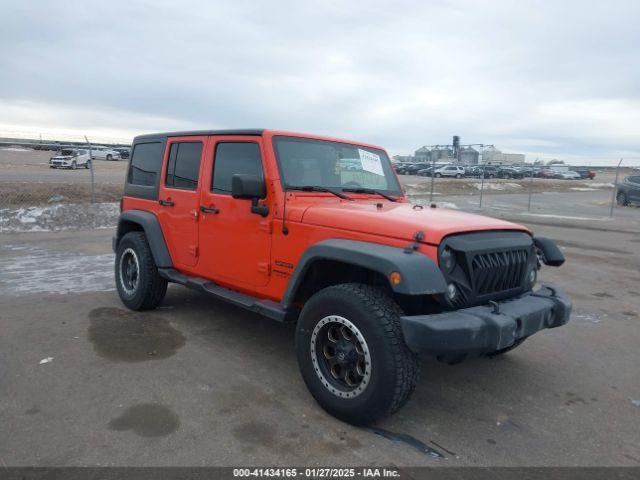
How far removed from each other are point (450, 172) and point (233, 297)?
41.7m

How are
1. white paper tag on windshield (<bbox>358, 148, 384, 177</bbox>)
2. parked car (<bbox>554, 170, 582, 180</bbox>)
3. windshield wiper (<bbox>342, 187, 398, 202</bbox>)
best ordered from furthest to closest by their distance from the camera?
1. parked car (<bbox>554, 170, 582, 180</bbox>)
2. white paper tag on windshield (<bbox>358, 148, 384, 177</bbox>)
3. windshield wiper (<bbox>342, 187, 398, 202</bbox>)

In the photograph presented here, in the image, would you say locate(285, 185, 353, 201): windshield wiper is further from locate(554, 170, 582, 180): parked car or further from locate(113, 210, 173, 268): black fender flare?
locate(554, 170, 582, 180): parked car

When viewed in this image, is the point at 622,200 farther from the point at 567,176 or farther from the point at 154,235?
the point at 567,176

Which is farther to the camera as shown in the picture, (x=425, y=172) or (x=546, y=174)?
(x=546, y=174)

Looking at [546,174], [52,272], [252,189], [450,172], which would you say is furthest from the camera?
[546,174]

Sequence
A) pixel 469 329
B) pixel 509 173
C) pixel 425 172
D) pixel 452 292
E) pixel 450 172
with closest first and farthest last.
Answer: pixel 469 329
pixel 452 292
pixel 450 172
pixel 425 172
pixel 509 173

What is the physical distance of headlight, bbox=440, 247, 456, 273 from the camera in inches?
126

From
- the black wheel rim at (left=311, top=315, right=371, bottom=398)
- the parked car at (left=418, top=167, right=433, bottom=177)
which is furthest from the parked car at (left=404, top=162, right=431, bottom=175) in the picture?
the black wheel rim at (left=311, top=315, right=371, bottom=398)

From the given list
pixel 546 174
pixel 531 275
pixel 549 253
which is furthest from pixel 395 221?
pixel 546 174

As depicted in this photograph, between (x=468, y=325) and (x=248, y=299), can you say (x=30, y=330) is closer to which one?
(x=248, y=299)

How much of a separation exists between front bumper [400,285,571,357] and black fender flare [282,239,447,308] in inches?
7.1

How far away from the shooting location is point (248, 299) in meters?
4.34

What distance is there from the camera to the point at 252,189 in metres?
3.93

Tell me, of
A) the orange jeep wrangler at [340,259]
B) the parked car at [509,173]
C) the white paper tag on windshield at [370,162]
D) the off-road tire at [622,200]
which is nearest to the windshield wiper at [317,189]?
the orange jeep wrangler at [340,259]
